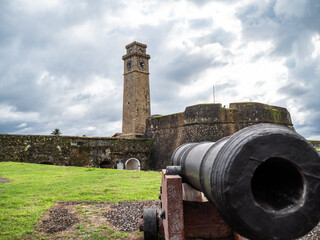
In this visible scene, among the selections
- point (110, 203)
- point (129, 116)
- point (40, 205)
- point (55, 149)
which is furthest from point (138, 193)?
point (129, 116)

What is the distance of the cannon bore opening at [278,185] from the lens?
4.45ft

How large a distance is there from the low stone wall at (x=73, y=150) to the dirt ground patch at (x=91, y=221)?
37.0 ft

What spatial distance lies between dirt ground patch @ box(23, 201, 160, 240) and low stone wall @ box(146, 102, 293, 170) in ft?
37.9

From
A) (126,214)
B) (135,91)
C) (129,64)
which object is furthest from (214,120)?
(129,64)

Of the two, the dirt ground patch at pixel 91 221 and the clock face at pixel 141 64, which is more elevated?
the clock face at pixel 141 64

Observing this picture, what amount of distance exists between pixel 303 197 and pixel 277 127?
1.28 feet

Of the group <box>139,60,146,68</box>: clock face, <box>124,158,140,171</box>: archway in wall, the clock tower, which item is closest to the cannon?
<box>124,158,140,171</box>: archway in wall

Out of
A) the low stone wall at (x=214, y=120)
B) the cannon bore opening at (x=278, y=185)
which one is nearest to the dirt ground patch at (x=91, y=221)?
the cannon bore opening at (x=278, y=185)

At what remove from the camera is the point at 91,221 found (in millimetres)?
4098

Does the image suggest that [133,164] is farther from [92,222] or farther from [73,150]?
[92,222]

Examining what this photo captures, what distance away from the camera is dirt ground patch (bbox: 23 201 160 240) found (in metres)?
3.53

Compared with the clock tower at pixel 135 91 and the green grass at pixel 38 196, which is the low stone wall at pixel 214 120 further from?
Result: the green grass at pixel 38 196

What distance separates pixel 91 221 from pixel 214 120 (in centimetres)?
1325

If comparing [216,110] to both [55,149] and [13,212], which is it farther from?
[13,212]
